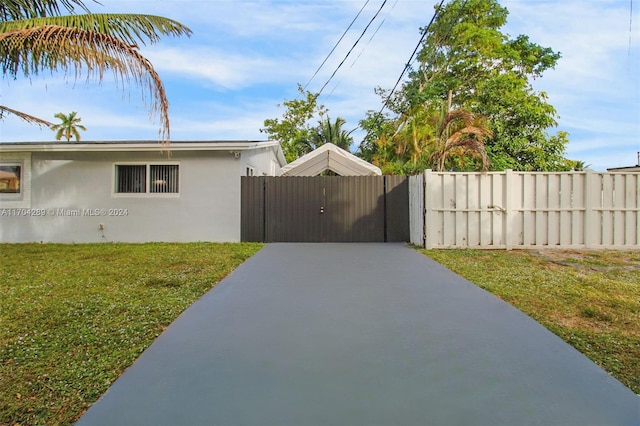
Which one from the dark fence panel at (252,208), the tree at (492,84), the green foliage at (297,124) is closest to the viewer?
the dark fence panel at (252,208)

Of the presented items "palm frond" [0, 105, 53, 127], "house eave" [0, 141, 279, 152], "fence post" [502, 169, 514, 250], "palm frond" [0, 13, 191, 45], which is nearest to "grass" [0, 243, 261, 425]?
"palm frond" [0, 105, 53, 127]

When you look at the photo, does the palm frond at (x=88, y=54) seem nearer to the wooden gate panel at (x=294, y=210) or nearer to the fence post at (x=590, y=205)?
the wooden gate panel at (x=294, y=210)

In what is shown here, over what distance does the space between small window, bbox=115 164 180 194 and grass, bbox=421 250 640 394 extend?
7312 millimetres

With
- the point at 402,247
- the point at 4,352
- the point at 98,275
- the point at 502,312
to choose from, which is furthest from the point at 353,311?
the point at 402,247

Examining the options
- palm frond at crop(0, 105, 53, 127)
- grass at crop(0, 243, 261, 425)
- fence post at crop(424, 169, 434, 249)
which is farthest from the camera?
fence post at crop(424, 169, 434, 249)

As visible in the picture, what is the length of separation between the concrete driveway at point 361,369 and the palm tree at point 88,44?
3.35m

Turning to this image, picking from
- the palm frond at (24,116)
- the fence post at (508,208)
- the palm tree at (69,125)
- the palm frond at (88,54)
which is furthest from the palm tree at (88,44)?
the palm tree at (69,125)

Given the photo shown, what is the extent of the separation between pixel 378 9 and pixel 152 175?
7.57m

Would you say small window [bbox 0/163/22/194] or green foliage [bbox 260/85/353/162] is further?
green foliage [bbox 260/85/353/162]

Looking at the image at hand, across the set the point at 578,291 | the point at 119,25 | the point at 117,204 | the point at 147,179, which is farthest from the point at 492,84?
the point at 119,25

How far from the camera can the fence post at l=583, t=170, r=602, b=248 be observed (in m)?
9.46

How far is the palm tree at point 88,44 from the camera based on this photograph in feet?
18.3

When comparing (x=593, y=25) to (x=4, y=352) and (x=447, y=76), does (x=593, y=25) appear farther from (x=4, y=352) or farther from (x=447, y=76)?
(x=447, y=76)

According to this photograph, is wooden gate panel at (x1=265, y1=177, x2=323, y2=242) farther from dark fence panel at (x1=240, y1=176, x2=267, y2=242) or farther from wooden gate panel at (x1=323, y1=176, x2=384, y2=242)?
→ wooden gate panel at (x1=323, y1=176, x2=384, y2=242)
